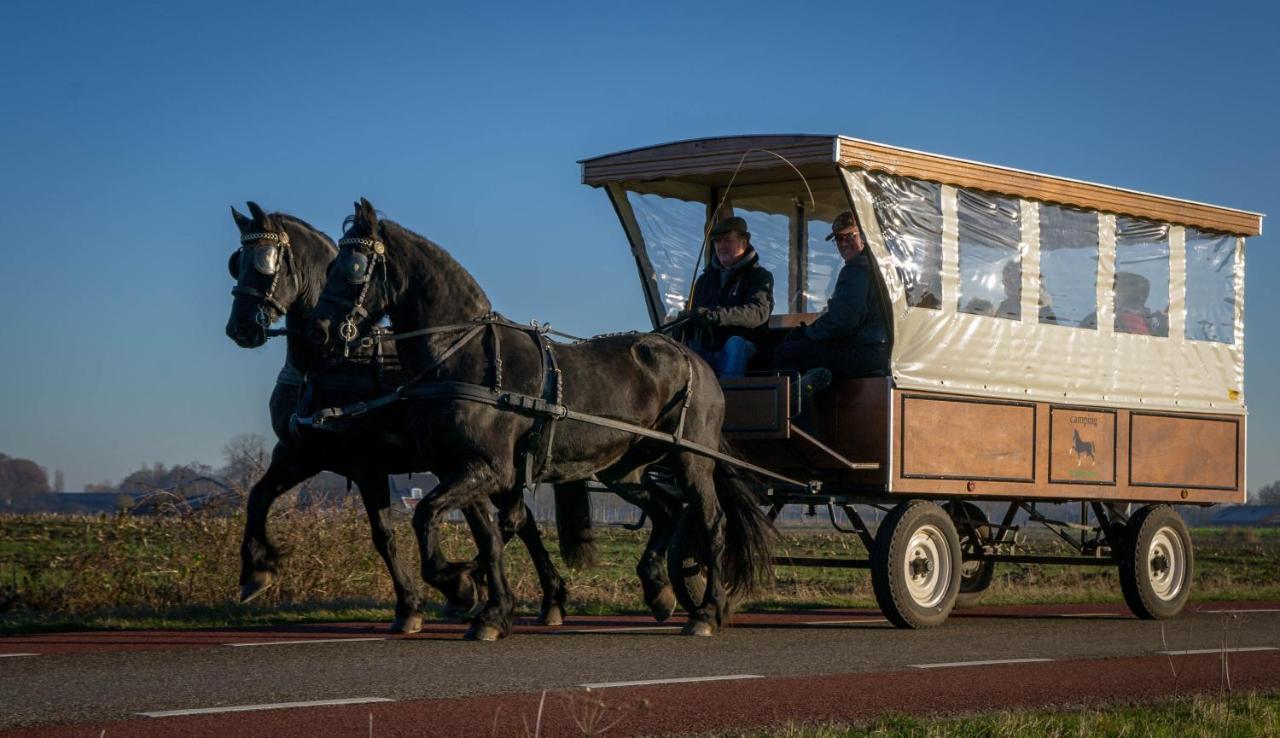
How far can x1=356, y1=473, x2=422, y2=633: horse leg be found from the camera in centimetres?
946

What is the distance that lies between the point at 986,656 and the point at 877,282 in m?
2.97

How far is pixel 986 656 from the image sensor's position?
8984 mm

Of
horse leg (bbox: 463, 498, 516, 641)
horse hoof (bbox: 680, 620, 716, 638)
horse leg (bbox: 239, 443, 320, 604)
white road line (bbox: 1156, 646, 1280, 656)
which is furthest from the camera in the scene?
horse hoof (bbox: 680, 620, 716, 638)

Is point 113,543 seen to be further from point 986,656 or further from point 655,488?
point 986,656

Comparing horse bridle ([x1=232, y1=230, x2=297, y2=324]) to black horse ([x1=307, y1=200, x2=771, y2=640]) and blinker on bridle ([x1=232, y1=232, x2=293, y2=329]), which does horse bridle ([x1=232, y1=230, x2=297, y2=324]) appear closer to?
blinker on bridle ([x1=232, y1=232, x2=293, y2=329])

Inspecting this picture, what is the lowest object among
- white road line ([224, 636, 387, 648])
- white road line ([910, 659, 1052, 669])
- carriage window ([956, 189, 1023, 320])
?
white road line ([910, 659, 1052, 669])

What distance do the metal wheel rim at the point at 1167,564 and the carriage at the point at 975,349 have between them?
22 mm

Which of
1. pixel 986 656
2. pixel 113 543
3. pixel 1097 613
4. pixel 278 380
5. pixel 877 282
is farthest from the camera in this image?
pixel 1097 613

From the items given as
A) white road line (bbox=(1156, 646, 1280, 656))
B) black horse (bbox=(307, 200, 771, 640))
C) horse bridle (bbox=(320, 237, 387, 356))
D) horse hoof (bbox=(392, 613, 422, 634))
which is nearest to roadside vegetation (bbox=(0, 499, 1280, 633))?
horse hoof (bbox=(392, 613, 422, 634))

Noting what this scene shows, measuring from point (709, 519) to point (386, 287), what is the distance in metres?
2.66

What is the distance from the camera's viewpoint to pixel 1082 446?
39.5 feet

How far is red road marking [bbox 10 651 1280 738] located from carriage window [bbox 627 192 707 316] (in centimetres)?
529

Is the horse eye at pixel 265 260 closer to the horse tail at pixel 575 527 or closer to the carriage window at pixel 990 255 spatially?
the horse tail at pixel 575 527

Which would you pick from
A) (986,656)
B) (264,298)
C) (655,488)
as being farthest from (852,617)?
(264,298)
